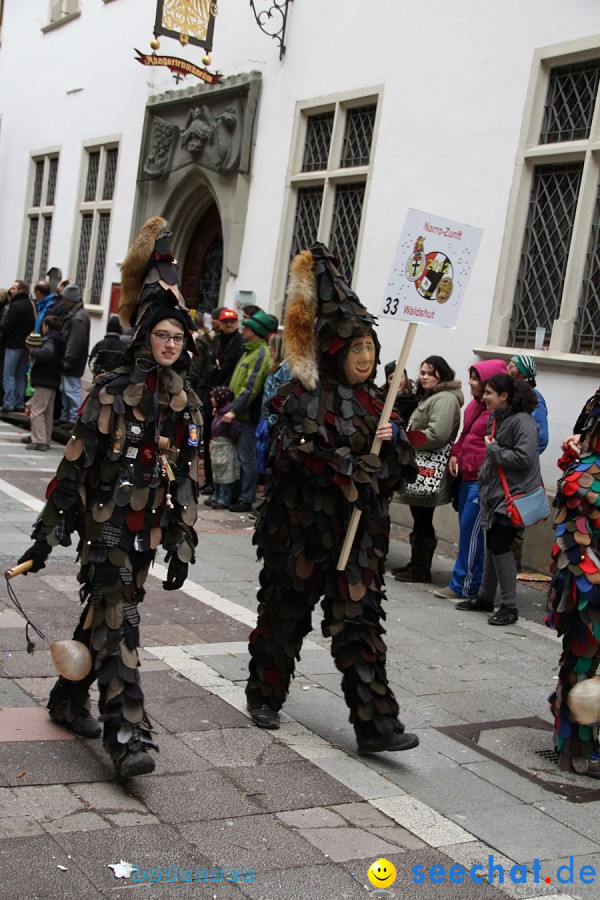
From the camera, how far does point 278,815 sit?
4.07 m

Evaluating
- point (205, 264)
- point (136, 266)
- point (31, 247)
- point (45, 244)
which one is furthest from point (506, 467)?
point (31, 247)

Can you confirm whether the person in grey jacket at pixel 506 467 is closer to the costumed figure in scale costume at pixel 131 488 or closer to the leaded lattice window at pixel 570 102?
the leaded lattice window at pixel 570 102

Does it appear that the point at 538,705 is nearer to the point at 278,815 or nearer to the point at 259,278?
the point at 278,815

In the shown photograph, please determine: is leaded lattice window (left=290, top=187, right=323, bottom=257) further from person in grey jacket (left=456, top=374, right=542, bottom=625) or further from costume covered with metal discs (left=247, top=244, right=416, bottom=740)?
costume covered with metal discs (left=247, top=244, right=416, bottom=740)

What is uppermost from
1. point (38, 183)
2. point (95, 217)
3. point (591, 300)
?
point (38, 183)

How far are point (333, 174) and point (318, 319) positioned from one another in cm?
773

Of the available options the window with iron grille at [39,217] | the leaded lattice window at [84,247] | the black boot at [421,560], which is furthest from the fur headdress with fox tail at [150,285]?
the window with iron grille at [39,217]

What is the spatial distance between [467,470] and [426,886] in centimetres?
482

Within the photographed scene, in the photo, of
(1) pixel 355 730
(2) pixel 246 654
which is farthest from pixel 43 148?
(1) pixel 355 730

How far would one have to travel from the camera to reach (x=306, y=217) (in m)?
13.0

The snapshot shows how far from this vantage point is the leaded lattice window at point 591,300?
8.97 meters

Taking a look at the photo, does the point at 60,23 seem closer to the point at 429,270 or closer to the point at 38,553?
the point at 429,270

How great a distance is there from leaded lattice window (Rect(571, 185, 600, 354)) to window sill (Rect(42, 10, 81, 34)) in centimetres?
1321

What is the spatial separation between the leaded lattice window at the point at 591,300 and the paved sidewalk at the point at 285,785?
310 cm
